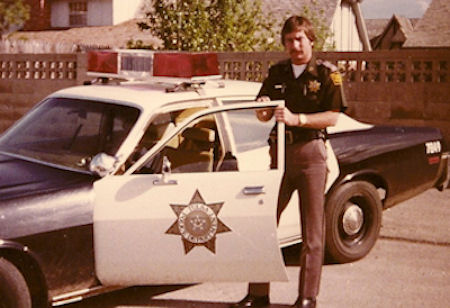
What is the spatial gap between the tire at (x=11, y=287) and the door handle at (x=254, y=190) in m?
1.38

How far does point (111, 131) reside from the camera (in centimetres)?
525

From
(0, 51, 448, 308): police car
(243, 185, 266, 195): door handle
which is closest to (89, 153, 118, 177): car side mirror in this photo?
(0, 51, 448, 308): police car

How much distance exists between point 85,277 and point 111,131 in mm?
1053

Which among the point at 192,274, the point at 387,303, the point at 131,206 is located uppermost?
the point at 131,206

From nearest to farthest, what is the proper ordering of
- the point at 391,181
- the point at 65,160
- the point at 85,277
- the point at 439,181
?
the point at 85,277 < the point at 65,160 < the point at 391,181 < the point at 439,181

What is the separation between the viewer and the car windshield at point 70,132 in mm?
5125

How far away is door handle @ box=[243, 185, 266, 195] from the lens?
15.8ft

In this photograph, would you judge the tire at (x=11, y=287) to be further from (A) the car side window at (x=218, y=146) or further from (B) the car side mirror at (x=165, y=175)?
(A) the car side window at (x=218, y=146)

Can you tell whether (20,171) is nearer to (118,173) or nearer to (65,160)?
(65,160)

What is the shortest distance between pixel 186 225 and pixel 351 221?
1971 millimetres

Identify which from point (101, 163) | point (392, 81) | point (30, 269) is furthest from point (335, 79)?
point (392, 81)

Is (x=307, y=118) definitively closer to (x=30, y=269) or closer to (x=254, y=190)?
(x=254, y=190)

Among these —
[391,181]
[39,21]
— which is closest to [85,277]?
[391,181]

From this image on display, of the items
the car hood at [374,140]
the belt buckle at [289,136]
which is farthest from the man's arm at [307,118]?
the car hood at [374,140]
